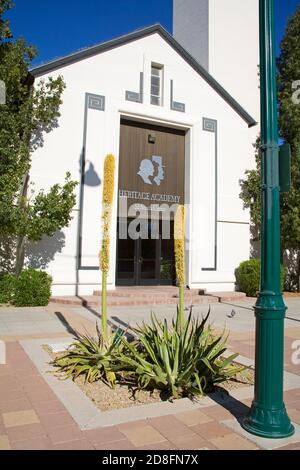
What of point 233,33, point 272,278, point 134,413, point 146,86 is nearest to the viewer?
point 272,278

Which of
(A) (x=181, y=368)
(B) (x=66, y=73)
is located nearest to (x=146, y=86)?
(B) (x=66, y=73)

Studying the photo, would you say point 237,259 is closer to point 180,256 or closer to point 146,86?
point 146,86

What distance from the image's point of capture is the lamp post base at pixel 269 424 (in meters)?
3.58

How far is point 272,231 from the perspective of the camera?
12.3ft

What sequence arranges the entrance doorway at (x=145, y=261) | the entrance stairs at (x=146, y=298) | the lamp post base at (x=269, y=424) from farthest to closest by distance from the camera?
the entrance doorway at (x=145, y=261)
the entrance stairs at (x=146, y=298)
the lamp post base at (x=269, y=424)

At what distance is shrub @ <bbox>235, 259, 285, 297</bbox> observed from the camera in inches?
610

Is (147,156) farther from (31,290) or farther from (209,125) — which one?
(31,290)

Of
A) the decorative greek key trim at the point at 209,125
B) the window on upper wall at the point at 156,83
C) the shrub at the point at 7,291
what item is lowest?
the shrub at the point at 7,291

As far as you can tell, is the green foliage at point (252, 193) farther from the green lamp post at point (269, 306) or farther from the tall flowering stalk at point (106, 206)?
the green lamp post at point (269, 306)

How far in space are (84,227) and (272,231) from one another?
34.9ft

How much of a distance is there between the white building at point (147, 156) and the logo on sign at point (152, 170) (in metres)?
0.04

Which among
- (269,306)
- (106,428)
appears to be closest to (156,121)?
(269,306)

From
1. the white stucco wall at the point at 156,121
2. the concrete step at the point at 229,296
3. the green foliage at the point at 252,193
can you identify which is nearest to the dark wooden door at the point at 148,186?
the white stucco wall at the point at 156,121

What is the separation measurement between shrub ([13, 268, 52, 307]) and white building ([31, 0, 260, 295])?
1.54 m
